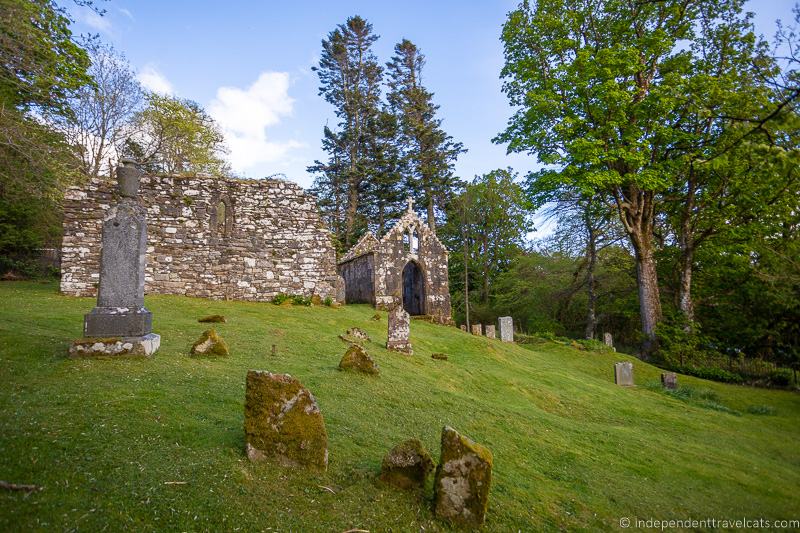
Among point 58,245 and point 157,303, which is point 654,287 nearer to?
point 157,303

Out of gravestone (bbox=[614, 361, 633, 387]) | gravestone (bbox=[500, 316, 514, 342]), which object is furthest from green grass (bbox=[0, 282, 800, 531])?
gravestone (bbox=[500, 316, 514, 342])

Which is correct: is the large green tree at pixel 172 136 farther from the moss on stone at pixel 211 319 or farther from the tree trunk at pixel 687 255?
the tree trunk at pixel 687 255

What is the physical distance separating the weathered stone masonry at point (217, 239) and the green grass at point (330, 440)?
3.33 meters

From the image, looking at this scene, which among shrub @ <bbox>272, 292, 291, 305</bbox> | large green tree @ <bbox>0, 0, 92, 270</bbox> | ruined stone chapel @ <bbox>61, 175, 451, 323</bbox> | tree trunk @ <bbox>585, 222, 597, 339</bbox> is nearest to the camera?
large green tree @ <bbox>0, 0, 92, 270</bbox>

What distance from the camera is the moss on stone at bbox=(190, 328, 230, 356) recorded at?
26.9ft

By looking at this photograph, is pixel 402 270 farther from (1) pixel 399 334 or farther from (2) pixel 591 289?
(2) pixel 591 289

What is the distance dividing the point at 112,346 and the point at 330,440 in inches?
175

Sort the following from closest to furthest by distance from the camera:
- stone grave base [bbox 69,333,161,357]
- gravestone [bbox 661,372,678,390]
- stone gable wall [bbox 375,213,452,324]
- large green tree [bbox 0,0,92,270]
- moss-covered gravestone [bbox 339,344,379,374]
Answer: stone grave base [bbox 69,333,161,357] → moss-covered gravestone [bbox 339,344,379,374] → large green tree [bbox 0,0,92,270] → gravestone [bbox 661,372,678,390] → stone gable wall [bbox 375,213,452,324]

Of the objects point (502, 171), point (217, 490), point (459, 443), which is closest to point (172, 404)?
point (217, 490)

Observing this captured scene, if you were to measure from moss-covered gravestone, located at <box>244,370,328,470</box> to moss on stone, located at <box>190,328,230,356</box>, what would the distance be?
426cm

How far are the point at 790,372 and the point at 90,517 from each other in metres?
23.4

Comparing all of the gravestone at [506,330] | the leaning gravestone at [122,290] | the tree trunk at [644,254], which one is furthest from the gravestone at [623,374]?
the leaning gravestone at [122,290]

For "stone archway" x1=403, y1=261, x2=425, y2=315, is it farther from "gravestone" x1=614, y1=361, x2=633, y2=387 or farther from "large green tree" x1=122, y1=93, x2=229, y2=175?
"large green tree" x1=122, y1=93, x2=229, y2=175

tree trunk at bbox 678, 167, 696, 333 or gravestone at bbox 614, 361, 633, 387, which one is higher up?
tree trunk at bbox 678, 167, 696, 333
